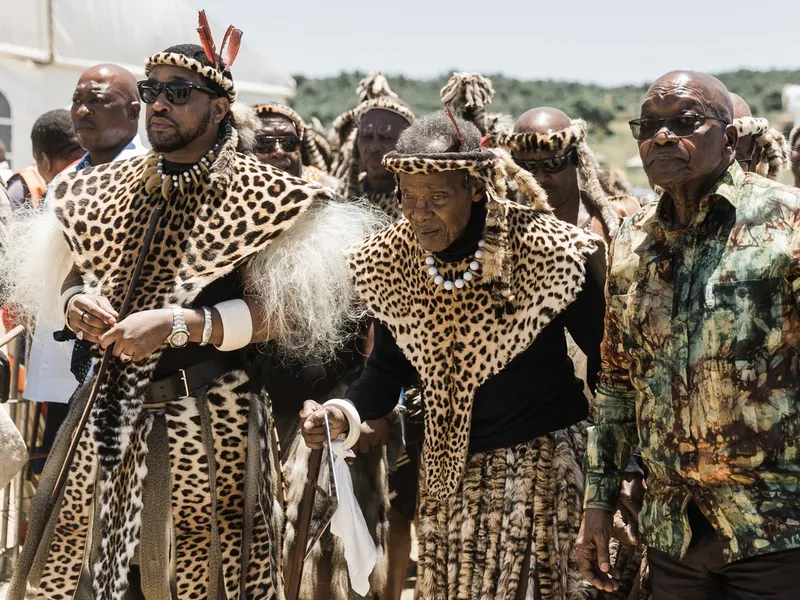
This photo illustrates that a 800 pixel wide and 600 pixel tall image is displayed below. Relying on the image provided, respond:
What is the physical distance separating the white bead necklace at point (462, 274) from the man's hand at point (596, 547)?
97 centimetres

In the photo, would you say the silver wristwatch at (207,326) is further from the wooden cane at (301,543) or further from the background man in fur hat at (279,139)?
the background man in fur hat at (279,139)

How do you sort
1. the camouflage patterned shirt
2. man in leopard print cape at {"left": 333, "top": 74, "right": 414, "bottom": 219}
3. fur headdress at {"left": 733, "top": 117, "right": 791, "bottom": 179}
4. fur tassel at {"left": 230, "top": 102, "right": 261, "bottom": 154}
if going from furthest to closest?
1. man in leopard print cape at {"left": 333, "top": 74, "right": 414, "bottom": 219}
2. fur headdress at {"left": 733, "top": 117, "right": 791, "bottom": 179}
3. fur tassel at {"left": 230, "top": 102, "right": 261, "bottom": 154}
4. the camouflage patterned shirt

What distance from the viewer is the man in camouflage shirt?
311 cm

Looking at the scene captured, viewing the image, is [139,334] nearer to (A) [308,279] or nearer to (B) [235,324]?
(B) [235,324]

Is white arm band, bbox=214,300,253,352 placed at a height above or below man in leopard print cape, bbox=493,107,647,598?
below

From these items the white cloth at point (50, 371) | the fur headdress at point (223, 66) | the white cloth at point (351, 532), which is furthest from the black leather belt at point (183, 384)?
the white cloth at point (50, 371)

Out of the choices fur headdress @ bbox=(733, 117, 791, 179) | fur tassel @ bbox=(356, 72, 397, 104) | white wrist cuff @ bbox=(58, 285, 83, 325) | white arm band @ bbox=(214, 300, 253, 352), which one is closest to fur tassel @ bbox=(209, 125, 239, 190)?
white arm band @ bbox=(214, 300, 253, 352)

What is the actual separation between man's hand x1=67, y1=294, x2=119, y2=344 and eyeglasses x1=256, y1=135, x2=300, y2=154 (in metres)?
2.40

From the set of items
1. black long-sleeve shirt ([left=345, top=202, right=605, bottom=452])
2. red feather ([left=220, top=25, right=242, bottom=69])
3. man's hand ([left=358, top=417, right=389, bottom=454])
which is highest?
red feather ([left=220, top=25, right=242, bottom=69])

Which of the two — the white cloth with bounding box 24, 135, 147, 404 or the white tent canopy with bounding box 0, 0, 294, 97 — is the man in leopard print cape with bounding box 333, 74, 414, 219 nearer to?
the white cloth with bounding box 24, 135, 147, 404

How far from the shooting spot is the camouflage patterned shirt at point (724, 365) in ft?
10.2

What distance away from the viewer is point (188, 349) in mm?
4352

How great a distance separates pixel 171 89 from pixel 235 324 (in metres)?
0.95

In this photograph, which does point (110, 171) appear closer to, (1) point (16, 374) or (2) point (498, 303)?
(2) point (498, 303)
